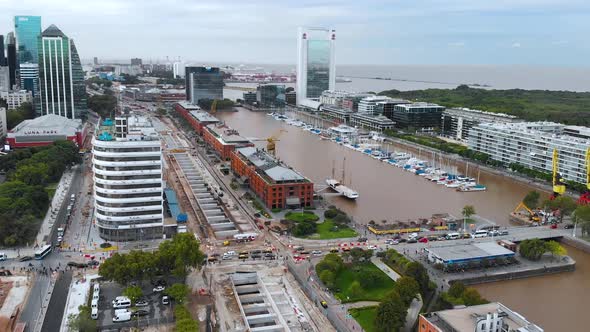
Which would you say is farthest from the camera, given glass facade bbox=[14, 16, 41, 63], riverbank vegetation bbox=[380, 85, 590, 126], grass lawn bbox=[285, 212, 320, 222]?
glass facade bbox=[14, 16, 41, 63]

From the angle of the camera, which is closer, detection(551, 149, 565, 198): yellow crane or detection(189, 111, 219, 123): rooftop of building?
detection(551, 149, 565, 198): yellow crane

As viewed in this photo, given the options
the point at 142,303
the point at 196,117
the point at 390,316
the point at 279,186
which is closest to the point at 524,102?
the point at 196,117

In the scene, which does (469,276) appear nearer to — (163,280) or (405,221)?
(405,221)

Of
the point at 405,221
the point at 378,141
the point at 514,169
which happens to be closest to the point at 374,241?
the point at 405,221

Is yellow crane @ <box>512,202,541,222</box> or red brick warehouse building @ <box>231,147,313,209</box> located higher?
red brick warehouse building @ <box>231,147,313,209</box>

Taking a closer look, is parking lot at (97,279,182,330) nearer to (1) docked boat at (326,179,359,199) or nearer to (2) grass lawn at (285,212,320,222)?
(2) grass lawn at (285,212,320,222)

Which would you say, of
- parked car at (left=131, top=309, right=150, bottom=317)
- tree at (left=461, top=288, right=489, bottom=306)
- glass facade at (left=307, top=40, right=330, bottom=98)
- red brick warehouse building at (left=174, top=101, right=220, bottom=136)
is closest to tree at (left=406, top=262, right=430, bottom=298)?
tree at (left=461, top=288, right=489, bottom=306)
